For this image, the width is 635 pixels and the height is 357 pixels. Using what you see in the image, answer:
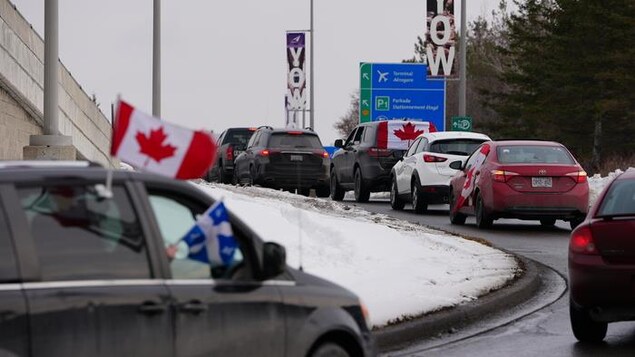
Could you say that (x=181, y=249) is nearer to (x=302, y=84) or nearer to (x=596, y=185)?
(x=596, y=185)

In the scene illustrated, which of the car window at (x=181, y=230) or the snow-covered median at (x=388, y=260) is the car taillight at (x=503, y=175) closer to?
the snow-covered median at (x=388, y=260)

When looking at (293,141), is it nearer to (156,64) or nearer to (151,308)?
(156,64)

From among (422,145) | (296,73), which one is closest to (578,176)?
(422,145)

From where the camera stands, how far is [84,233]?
21.5 feet

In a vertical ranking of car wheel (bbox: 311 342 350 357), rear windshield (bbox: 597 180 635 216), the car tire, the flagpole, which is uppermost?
the flagpole

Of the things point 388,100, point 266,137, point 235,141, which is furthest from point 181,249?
point 388,100

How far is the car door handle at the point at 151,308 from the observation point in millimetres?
6582

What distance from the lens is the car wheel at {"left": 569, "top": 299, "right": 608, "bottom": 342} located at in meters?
11.7

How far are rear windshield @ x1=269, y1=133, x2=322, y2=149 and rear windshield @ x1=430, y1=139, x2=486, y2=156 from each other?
24.0ft

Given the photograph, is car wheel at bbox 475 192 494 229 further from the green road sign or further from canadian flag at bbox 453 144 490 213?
the green road sign

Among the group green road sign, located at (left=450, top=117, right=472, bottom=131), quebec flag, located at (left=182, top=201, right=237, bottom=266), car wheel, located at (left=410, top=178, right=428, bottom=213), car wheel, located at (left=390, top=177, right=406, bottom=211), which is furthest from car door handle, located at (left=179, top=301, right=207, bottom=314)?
green road sign, located at (left=450, top=117, right=472, bottom=131)

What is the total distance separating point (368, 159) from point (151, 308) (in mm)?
26628

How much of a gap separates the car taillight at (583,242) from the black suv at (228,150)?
32.0 meters

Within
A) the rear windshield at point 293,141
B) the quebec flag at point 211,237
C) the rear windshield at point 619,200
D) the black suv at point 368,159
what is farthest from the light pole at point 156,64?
the quebec flag at point 211,237
